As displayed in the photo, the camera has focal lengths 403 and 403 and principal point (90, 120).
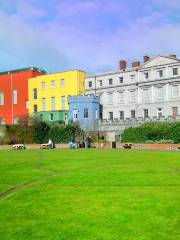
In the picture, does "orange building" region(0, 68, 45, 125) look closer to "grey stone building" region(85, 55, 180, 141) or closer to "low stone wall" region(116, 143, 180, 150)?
"grey stone building" region(85, 55, 180, 141)

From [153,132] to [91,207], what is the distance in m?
54.0

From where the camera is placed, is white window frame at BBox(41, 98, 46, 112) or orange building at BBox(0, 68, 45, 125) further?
orange building at BBox(0, 68, 45, 125)

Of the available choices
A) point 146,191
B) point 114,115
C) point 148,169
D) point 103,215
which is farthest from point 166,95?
point 103,215

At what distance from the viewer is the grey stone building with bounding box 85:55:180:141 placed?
240ft

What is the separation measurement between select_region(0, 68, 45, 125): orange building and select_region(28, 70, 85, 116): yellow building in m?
2.07

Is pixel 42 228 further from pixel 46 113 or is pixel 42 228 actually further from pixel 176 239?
pixel 46 113

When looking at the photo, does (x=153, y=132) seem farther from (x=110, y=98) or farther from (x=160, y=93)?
(x=110, y=98)

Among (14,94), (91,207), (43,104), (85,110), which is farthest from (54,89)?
(91,207)

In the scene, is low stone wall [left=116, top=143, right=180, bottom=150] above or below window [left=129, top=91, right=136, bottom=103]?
below

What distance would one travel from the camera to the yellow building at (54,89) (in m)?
86.5

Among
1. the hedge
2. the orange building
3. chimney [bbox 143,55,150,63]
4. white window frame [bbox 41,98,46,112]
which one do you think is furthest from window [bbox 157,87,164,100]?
the orange building

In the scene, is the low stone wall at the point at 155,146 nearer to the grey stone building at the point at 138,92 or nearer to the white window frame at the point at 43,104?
the grey stone building at the point at 138,92

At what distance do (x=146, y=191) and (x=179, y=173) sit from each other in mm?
7294

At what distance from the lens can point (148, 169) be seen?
27.1 meters
